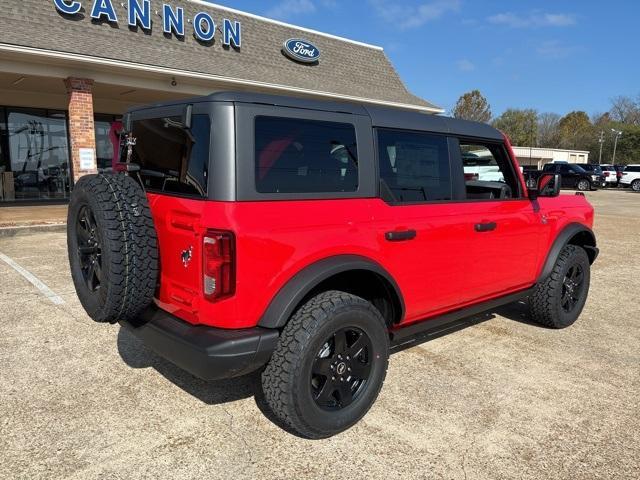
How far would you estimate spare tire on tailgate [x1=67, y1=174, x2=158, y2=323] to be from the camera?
2564 mm

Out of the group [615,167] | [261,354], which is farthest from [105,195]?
[615,167]

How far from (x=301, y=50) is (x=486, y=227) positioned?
13082mm

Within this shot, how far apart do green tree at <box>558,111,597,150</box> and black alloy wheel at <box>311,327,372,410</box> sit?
223ft

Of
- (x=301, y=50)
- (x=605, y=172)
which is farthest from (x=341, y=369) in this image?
(x=605, y=172)

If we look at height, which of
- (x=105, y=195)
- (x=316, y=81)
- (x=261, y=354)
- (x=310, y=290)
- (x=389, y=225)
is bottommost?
(x=261, y=354)

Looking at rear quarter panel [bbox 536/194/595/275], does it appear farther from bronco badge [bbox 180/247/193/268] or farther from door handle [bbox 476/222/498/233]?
bronco badge [bbox 180/247/193/268]

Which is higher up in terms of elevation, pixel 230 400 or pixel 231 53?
pixel 231 53

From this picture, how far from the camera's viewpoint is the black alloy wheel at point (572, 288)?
4.56m

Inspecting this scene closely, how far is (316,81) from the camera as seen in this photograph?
14.6 meters

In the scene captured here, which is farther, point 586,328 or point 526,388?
point 586,328

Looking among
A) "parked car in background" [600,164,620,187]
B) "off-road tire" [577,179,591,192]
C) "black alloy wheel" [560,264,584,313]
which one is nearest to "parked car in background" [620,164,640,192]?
"parked car in background" [600,164,620,187]

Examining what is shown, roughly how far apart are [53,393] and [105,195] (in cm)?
149

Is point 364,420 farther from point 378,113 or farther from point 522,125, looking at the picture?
point 522,125

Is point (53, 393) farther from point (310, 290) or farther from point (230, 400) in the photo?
point (310, 290)
